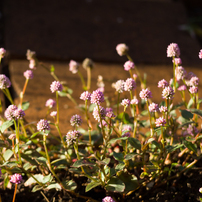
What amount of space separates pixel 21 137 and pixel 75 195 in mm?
269

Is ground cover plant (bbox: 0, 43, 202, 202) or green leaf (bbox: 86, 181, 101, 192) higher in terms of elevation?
ground cover plant (bbox: 0, 43, 202, 202)

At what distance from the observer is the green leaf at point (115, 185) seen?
34.8 inches

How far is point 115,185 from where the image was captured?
90 cm

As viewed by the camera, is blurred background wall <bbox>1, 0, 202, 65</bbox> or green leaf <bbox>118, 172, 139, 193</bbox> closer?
green leaf <bbox>118, 172, 139, 193</bbox>

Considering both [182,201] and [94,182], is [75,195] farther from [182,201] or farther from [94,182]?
[182,201]

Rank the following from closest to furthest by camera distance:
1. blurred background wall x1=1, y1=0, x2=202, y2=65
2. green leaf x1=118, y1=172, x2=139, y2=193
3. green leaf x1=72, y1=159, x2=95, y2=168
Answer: green leaf x1=72, y1=159, x2=95, y2=168, green leaf x1=118, y1=172, x2=139, y2=193, blurred background wall x1=1, y1=0, x2=202, y2=65

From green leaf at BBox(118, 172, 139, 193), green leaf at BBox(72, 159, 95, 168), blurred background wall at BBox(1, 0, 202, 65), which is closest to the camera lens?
green leaf at BBox(72, 159, 95, 168)

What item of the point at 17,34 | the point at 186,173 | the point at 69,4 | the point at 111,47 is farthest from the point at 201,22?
the point at 186,173

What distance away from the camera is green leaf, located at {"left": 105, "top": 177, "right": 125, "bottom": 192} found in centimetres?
88

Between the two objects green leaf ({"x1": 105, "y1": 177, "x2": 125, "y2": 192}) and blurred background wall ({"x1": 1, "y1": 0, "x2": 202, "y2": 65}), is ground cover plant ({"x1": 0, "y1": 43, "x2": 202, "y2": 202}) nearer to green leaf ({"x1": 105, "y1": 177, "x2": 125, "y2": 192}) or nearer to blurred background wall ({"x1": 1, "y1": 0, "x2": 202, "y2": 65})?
green leaf ({"x1": 105, "y1": 177, "x2": 125, "y2": 192})

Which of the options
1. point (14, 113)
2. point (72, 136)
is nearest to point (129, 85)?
point (72, 136)

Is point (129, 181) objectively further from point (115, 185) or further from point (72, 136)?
point (72, 136)

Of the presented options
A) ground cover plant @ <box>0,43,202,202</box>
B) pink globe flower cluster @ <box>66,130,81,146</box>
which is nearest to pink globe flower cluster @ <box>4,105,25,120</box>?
ground cover plant @ <box>0,43,202,202</box>

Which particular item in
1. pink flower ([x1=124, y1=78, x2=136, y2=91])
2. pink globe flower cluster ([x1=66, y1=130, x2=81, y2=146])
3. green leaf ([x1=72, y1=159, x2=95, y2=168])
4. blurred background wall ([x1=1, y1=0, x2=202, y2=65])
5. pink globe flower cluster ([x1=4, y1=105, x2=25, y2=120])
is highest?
blurred background wall ([x1=1, y1=0, x2=202, y2=65])
